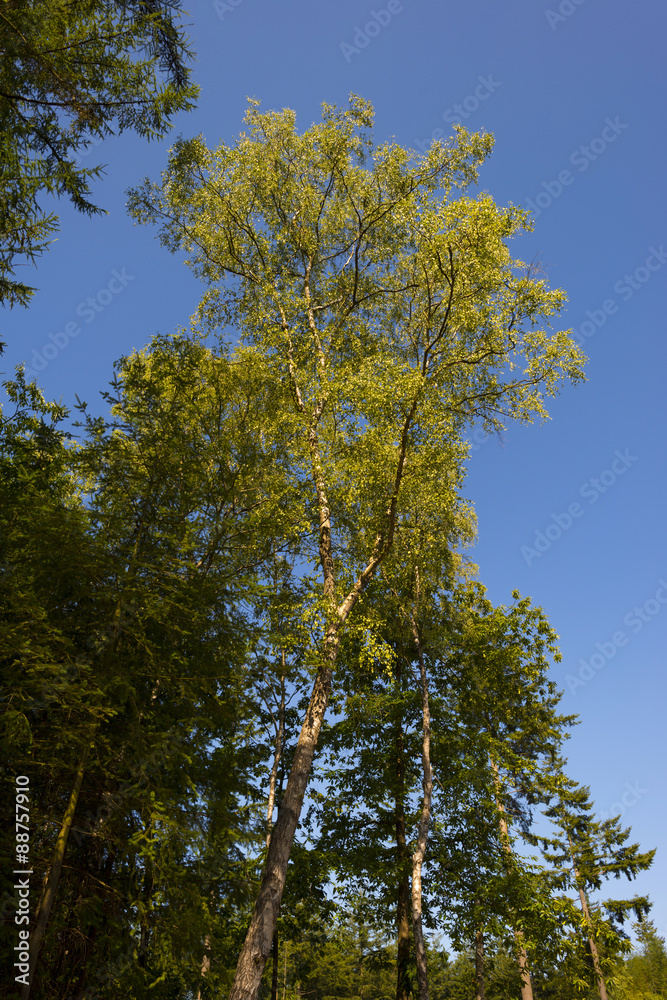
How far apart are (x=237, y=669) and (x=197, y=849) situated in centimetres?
231

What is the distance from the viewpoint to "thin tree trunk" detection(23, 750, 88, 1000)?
5.26 m

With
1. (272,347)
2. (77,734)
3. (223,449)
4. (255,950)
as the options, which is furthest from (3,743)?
(272,347)

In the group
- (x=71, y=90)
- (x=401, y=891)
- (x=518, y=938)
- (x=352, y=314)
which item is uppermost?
(x=352, y=314)

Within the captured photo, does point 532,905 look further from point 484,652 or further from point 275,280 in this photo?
point 275,280

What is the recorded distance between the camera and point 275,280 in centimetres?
1421

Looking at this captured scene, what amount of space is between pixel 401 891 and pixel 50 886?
12.7 meters

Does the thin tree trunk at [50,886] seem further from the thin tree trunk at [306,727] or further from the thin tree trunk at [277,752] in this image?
the thin tree trunk at [277,752]

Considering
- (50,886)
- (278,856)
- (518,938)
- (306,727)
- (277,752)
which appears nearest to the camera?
(50,886)

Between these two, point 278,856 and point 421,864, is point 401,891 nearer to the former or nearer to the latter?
point 421,864

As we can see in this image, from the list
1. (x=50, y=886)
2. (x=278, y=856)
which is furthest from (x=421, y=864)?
(x=50, y=886)

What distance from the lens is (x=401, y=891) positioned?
1539 centimetres

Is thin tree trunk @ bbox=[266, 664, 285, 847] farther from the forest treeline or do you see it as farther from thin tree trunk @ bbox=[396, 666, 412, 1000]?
thin tree trunk @ bbox=[396, 666, 412, 1000]

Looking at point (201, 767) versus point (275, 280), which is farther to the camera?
point (275, 280)

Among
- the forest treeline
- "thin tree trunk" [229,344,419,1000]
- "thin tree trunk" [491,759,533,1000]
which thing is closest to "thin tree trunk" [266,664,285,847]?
the forest treeline
